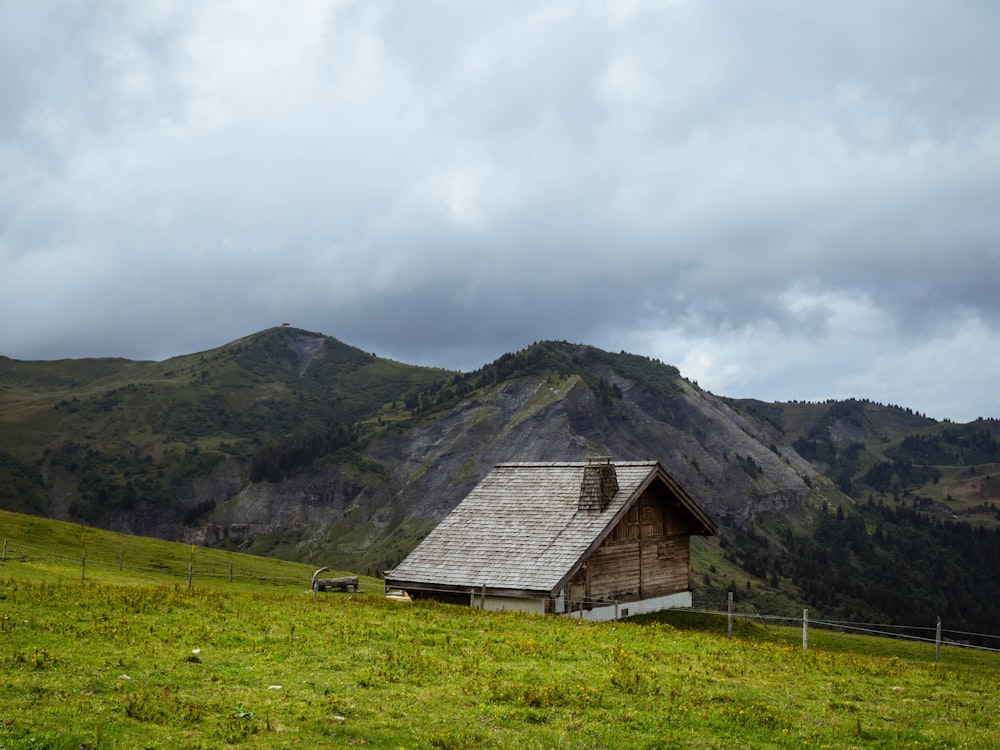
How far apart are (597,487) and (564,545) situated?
3.37 metres

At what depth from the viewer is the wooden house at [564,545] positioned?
108 ft

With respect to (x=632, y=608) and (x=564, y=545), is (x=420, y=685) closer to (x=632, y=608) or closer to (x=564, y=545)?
(x=564, y=545)

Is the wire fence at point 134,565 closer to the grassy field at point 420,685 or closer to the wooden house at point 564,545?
the wooden house at point 564,545

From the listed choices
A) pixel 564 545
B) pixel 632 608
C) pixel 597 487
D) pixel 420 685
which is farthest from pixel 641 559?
pixel 420 685

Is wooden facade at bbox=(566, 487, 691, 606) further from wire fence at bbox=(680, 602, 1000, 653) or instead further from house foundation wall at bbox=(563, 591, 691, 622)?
wire fence at bbox=(680, 602, 1000, 653)

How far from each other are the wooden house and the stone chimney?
0.16ft

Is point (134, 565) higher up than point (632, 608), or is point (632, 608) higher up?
point (632, 608)

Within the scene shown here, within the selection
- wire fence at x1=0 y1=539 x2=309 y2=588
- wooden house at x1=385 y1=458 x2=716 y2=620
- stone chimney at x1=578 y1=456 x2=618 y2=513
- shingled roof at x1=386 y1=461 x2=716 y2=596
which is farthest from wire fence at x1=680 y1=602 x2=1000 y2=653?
wire fence at x1=0 y1=539 x2=309 y2=588

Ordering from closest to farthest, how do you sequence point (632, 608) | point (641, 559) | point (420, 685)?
point (420, 685) → point (632, 608) → point (641, 559)

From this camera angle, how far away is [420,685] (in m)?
17.0

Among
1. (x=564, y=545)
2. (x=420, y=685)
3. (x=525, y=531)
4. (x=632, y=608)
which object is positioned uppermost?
(x=525, y=531)

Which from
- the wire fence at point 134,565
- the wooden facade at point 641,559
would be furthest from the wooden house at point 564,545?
the wire fence at point 134,565

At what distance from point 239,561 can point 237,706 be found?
6537 centimetres

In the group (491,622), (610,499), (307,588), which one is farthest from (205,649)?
(307,588)
